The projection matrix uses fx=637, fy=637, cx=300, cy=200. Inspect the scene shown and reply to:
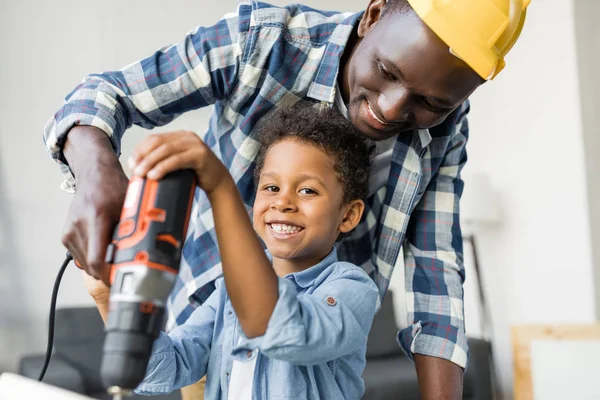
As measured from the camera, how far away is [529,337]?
3.09 m

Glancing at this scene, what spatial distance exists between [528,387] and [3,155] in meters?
2.77

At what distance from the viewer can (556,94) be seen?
3.49 m

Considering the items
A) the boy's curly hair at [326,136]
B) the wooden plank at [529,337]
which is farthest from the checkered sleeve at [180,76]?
the wooden plank at [529,337]

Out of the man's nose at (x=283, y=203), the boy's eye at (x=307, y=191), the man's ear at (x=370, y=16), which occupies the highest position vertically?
the man's ear at (x=370, y=16)

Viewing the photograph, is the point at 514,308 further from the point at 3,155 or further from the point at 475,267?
the point at 3,155

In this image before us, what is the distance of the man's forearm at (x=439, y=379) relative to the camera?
3.94ft

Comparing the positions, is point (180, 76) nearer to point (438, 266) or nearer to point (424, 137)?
point (424, 137)

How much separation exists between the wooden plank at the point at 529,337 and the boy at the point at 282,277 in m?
2.14

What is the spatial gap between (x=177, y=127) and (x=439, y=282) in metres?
2.35

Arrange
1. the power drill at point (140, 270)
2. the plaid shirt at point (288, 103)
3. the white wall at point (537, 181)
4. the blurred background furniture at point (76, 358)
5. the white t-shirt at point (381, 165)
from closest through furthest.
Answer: the power drill at point (140, 270)
the plaid shirt at point (288, 103)
the white t-shirt at point (381, 165)
the blurred background furniture at point (76, 358)
the white wall at point (537, 181)

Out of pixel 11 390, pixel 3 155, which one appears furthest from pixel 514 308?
pixel 11 390

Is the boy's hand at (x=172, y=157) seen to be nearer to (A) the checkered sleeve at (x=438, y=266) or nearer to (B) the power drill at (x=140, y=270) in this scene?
(B) the power drill at (x=140, y=270)

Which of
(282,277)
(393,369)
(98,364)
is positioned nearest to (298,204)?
(282,277)

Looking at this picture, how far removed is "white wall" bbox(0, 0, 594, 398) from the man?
2024mm
